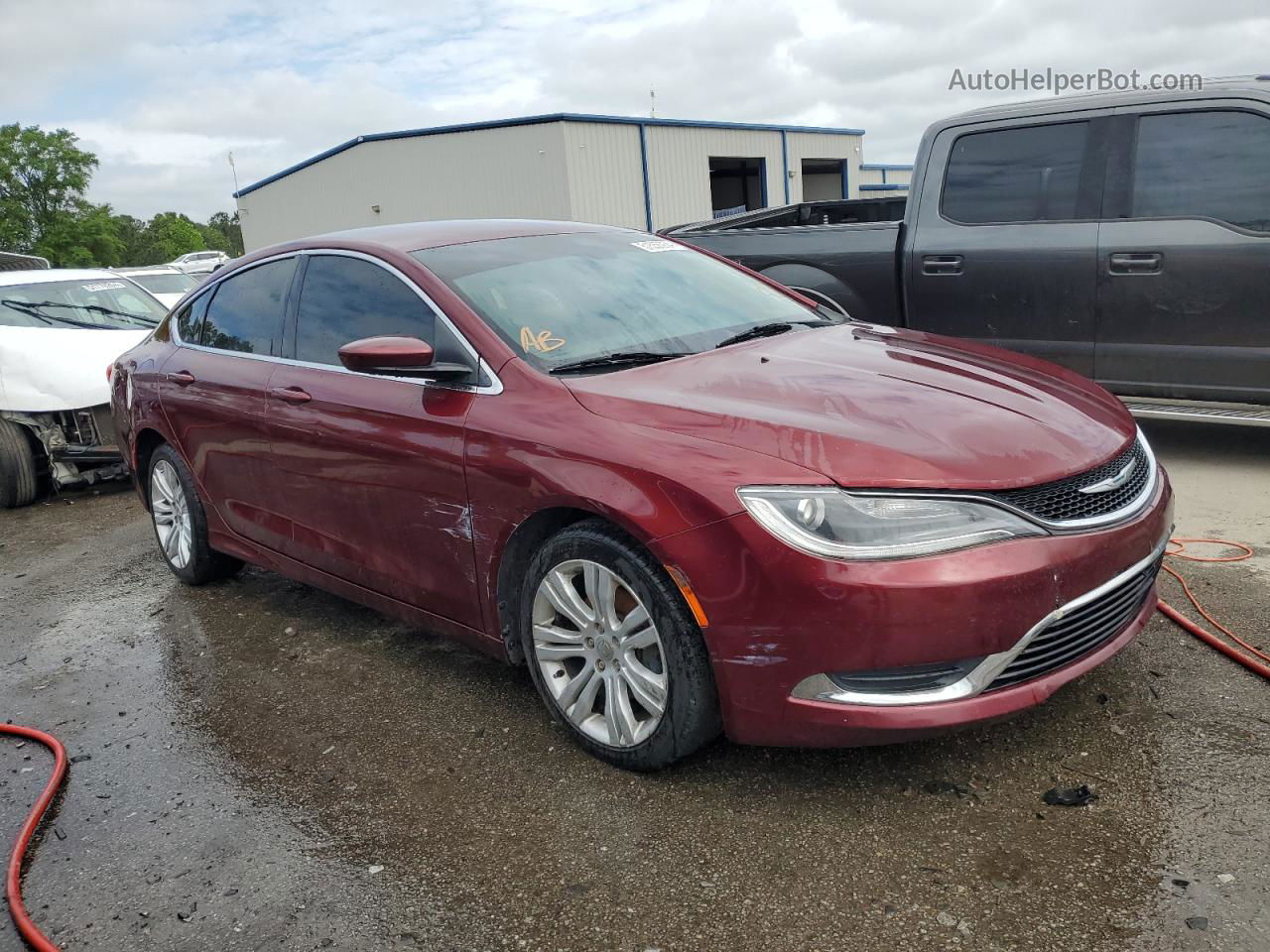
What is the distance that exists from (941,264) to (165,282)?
1108 centimetres

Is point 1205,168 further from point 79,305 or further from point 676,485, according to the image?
point 79,305

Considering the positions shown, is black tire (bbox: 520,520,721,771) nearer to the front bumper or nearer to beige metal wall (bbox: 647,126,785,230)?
the front bumper

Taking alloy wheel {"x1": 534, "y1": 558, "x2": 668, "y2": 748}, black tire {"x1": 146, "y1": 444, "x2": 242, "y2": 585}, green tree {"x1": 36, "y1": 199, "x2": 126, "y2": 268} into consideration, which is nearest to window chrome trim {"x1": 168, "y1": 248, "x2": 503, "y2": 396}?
black tire {"x1": 146, "y1": 444, "x2": 242, "y2": 585}

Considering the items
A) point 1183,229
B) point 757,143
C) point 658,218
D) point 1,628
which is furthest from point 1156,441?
point 757,143

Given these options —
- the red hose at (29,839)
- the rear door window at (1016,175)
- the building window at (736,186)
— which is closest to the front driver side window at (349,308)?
the red hose at (29,839)

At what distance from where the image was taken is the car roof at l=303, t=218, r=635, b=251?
12.6ft

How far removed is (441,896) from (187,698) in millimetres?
1819

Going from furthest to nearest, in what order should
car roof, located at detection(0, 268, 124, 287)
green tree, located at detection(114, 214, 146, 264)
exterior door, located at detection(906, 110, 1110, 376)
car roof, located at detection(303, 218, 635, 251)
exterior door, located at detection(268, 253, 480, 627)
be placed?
green tree, located at detection(114, 214, 146, 264) → car roof, located at detection(0, 268, 124, 287) → exterior door, located at detection(906, 110, 1110, 376) → car roof, located at detection(303, 218, 635, 251) → exterior door, located at detection(268, 253, 480, 627)

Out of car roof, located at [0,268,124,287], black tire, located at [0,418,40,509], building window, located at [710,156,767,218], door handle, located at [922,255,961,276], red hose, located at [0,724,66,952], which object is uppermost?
building window, located at [710,156,767,218]

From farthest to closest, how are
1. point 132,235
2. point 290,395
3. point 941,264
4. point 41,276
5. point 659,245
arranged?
point 132,235, point 41,276, point 941,264, point 659,245, point 290,395

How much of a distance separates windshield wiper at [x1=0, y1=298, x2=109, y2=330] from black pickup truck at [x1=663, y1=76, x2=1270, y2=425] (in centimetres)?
540

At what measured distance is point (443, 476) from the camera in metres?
A: 3.29

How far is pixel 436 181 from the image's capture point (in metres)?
28.3

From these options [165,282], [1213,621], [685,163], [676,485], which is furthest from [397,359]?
[685,163]
